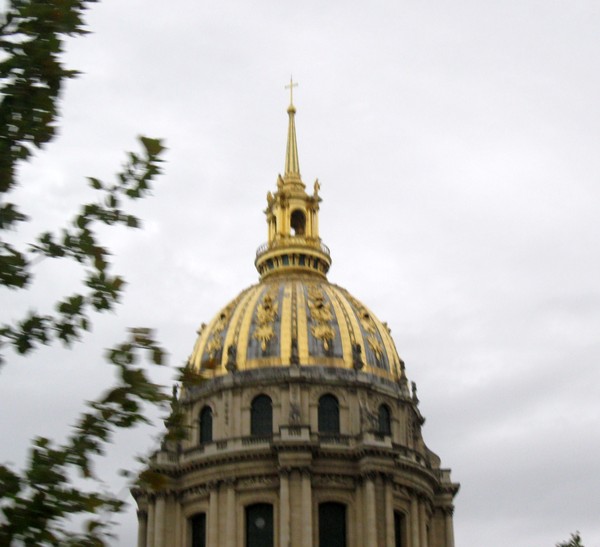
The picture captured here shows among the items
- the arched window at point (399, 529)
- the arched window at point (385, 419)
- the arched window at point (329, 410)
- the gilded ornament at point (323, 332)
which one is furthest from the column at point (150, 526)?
the arched window at point (385, 419)

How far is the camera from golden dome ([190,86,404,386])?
75.0 meters

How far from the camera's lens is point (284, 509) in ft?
226

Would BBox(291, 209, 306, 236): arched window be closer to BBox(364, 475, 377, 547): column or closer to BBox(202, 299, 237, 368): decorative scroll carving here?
BBox(202, 299, 237, 368): decorative scroll carving

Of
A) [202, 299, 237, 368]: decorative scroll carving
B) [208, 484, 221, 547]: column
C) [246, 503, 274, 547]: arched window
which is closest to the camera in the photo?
[208, 484, 221, 547]: column

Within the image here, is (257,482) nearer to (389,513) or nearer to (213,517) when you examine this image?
(213,517)

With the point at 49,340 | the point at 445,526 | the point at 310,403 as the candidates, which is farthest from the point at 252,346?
the point at 49,340

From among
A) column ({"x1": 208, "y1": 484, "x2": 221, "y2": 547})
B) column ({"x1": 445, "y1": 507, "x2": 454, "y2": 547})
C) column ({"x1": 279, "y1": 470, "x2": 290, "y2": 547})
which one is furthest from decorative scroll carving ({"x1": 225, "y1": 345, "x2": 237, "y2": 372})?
column ({"x1": 445, "y1": 507, "x2": 454, "y2": 547})

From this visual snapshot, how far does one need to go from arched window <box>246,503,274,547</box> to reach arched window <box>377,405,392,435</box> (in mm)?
8924

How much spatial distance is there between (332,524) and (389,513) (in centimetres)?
343

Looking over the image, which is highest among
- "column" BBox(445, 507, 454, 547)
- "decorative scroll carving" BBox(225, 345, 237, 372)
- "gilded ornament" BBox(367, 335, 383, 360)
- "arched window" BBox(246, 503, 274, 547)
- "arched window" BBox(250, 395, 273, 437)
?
"gilded ornament" BBox(367, 335, 383, 360)

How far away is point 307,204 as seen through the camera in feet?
283

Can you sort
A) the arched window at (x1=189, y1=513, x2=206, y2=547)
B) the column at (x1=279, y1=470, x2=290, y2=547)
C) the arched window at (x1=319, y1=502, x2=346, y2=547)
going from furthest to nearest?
the arched window at (x1=189, y1=513, x2=206, y2=547) → the arched window at (x1=319, y1=502, x2=346, y2=547) → the column at (x1=279, y1=470, x2=290, y2=547)

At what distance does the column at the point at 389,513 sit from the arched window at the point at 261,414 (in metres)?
7.66

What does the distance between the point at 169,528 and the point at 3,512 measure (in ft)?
204
